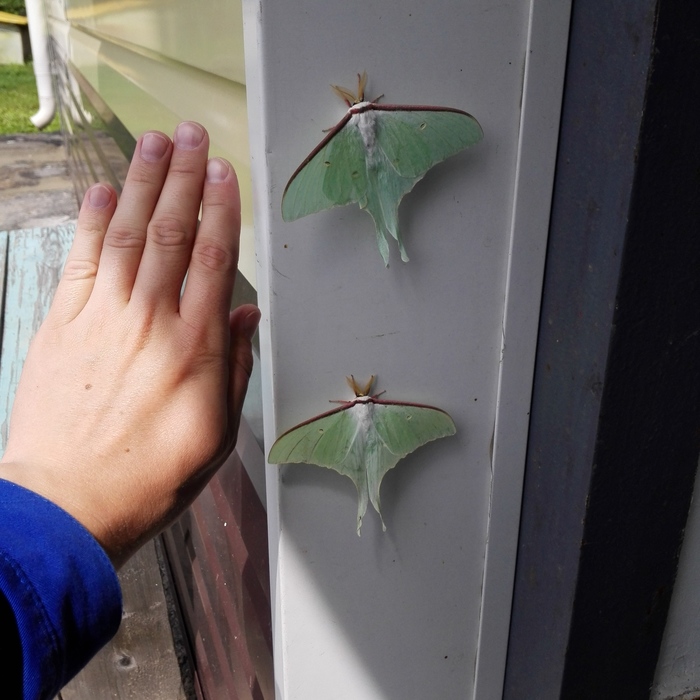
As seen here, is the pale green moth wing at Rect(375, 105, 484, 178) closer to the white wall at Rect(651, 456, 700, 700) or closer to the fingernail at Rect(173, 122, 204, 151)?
the fingernail at Rect(173, 122, 204, 151)

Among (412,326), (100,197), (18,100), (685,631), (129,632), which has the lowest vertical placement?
(18,100)

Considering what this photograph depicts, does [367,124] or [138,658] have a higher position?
[367,124]

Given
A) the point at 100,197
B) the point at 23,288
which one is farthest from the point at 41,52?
the point at 100,197

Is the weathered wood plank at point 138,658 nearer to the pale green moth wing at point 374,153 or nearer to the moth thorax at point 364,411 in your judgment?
the moth thorax at point 364,411

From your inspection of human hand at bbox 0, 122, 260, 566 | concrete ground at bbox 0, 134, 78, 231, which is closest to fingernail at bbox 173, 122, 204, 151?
human hand at bbox 0, 122, 260, 566

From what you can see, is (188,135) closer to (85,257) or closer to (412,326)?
(85,257)

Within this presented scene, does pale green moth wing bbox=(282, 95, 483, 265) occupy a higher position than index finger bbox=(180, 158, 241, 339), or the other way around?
pale green moth wing bbox=(282, 95, 483, 265)
